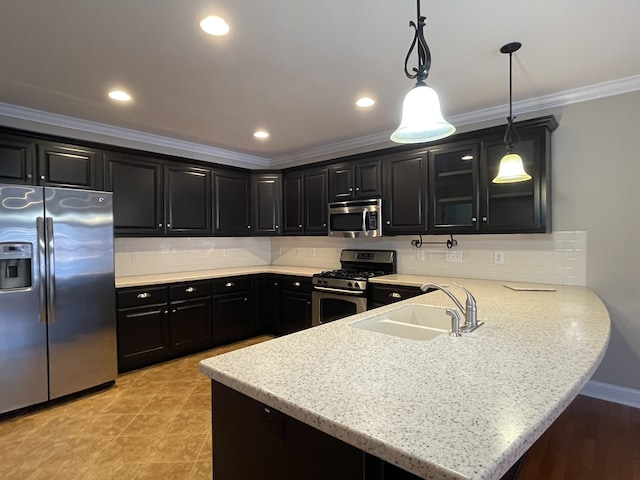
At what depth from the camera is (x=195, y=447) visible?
2.25m

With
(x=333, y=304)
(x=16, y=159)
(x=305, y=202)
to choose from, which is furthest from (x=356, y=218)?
(x=16, y=159)

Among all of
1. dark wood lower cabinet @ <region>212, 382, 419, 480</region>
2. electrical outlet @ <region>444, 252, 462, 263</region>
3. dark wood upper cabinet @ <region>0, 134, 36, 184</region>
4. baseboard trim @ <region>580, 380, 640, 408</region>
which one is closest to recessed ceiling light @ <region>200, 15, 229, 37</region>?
dark wood lower cabinet @ <region>212, 382, 419, 480</region>

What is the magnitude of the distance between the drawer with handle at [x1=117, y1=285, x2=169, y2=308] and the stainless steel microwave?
191 cm

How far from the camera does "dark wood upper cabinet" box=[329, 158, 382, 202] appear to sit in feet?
12.4

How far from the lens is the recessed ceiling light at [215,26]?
186cm

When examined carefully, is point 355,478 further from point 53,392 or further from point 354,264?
point 354,264

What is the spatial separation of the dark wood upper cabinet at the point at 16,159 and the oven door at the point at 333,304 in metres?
2.82

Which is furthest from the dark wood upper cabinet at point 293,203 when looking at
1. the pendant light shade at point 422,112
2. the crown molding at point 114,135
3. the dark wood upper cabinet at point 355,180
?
the pendant light shade at point 422,112

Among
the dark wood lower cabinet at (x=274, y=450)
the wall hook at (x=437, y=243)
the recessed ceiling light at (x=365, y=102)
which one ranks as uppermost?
the recessed ceiling light at (x=365, y=102)

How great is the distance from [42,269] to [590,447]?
4021mm

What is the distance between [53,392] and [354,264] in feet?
10.0

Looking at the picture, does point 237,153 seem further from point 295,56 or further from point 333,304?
point 295,56

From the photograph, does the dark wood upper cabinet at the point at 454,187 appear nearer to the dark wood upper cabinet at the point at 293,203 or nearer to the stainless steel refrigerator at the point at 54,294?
the dark wood upper cabinet at the point at 293,203

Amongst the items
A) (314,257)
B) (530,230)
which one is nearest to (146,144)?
(314,257)
